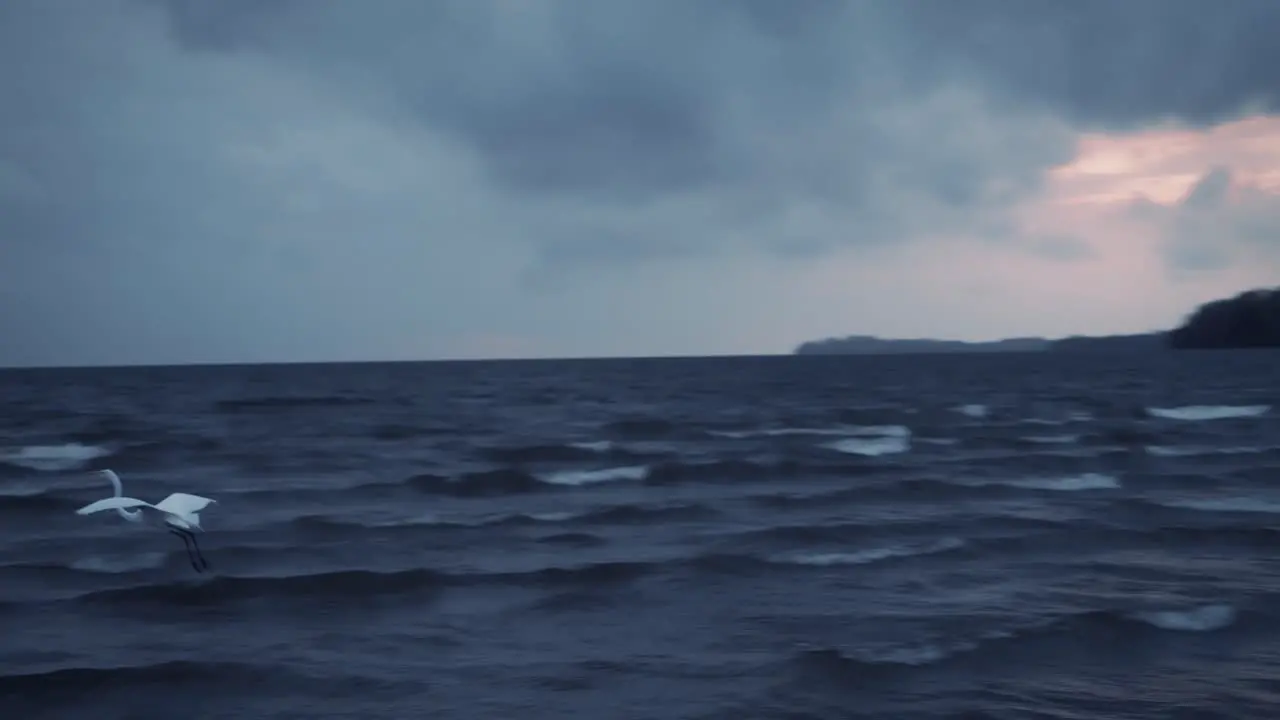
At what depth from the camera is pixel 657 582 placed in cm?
1341

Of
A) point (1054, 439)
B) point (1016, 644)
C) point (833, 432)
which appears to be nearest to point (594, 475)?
point (833, 432)

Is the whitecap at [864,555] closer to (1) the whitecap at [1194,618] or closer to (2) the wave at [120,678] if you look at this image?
(1) the whitecap at [1194,618]

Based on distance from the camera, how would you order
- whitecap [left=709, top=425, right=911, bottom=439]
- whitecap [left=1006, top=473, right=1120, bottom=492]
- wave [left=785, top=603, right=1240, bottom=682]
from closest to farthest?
1. wave [left=785, top=603, right=1240, bottom=682]
2. whitecap [left=1006, top=473, right=1120, bottom=492]
3. whitecap [left=709, top=425, right=911, bottom=439]

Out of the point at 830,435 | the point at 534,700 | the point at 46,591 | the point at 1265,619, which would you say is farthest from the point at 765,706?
the point at 830,435

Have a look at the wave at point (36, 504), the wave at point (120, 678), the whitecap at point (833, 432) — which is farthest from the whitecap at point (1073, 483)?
the wave at point (36, 504)

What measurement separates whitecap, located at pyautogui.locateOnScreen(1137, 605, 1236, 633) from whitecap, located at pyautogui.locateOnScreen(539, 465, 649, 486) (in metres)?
14.0

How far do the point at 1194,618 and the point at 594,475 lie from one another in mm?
15494

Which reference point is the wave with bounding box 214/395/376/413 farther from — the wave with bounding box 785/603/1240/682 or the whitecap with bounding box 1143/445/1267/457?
the wave with bounding box 785/603/1240/682

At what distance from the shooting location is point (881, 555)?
48.4 feet

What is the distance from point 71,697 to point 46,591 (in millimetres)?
4690

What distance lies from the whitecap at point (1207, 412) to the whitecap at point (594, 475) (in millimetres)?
23780

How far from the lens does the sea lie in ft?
30.1

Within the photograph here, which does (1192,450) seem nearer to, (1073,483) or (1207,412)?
(1073,483)

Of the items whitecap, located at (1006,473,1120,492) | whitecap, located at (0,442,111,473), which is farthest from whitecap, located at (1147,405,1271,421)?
whitecap, located at (0,442,111,473)
